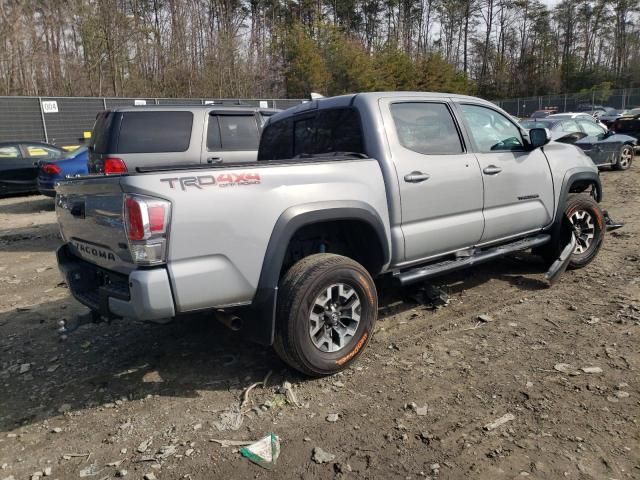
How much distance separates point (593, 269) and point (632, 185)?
690 cm

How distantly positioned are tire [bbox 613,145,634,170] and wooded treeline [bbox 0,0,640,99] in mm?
21314

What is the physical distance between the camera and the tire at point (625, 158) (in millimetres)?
13352

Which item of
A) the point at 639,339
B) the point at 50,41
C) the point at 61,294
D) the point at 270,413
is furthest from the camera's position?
the point at 50,41

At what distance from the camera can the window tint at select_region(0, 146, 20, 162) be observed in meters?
12.2

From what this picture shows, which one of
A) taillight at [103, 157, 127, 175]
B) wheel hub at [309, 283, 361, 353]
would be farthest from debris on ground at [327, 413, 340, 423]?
taillight at [103, 157, 127, 175]

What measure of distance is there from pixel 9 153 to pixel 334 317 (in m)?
11.9

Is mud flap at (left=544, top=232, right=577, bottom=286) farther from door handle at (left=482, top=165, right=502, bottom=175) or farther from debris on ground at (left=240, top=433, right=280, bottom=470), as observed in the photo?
debris on ground at (left=240, top=433, right=280, bottom=470)

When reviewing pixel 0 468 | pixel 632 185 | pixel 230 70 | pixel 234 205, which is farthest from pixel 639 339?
pixel 230 70

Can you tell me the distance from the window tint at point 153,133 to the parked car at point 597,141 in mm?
8998

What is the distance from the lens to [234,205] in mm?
2953

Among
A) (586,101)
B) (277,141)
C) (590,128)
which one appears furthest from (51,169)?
(586,101)

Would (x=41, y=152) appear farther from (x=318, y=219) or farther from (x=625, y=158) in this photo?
(x=625, y=158)

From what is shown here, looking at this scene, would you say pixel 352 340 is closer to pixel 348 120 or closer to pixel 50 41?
pixel 348 120

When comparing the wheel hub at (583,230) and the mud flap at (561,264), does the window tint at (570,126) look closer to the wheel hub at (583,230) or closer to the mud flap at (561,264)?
the wheel hub at (583,230)
